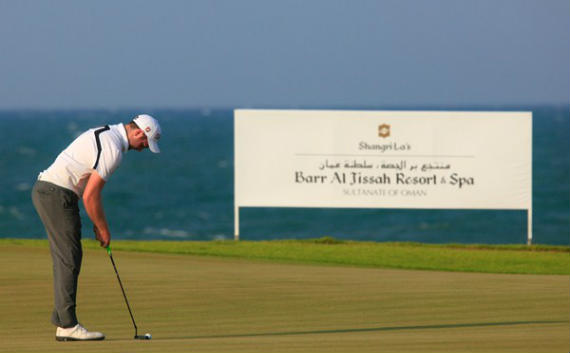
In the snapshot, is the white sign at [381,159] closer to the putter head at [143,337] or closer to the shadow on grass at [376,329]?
the shadow on grass at [376,329]

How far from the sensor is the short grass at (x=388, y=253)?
15.2m

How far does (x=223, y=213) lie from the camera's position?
85.7 meters

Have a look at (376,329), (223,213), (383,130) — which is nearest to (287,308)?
(376,329)

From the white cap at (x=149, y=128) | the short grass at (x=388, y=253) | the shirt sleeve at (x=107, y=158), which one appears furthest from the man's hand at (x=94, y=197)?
the short grass at (x=388, y=253)

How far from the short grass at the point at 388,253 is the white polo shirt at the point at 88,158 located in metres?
6.42

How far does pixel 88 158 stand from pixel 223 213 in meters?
76.9

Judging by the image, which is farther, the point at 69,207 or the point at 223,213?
the point at 223,213

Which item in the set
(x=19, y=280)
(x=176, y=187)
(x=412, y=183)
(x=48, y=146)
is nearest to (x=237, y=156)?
(x=412, y=183)

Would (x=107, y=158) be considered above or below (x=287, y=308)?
above

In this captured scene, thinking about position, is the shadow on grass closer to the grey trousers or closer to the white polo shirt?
the grey trousers

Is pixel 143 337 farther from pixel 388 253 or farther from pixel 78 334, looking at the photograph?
pixel 388 253

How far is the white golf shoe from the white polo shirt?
926 mm

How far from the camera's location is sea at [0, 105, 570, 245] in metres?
75.6

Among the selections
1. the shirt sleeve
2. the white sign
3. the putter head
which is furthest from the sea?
the shirt sleeve
